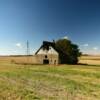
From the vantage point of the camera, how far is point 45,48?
7056cm

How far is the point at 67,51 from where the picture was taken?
72625mm

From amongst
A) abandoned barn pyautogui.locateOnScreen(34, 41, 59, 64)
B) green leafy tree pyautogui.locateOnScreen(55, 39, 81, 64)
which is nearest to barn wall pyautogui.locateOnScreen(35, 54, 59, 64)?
abandoned barn pyautogui.locateOnScreen(34, 41, 59, 64)

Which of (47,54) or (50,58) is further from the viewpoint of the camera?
(47,54)

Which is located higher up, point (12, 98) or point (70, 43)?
point (70, 43)

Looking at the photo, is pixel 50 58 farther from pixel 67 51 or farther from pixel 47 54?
pixel 67 51

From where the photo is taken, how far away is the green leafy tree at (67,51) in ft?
231

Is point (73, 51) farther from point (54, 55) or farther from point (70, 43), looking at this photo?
point (54, 55)

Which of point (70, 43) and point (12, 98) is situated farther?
point (70, 43)

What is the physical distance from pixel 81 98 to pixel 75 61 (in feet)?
203

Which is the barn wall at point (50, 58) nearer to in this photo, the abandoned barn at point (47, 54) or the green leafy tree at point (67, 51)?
the abandoned barn at point (47, 54)

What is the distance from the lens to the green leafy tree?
70312 millimetres

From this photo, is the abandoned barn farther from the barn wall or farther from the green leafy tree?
the green leafy tree

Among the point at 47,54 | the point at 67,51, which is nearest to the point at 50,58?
the point at 47,54

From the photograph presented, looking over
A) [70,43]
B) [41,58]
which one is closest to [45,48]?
[41,58]
